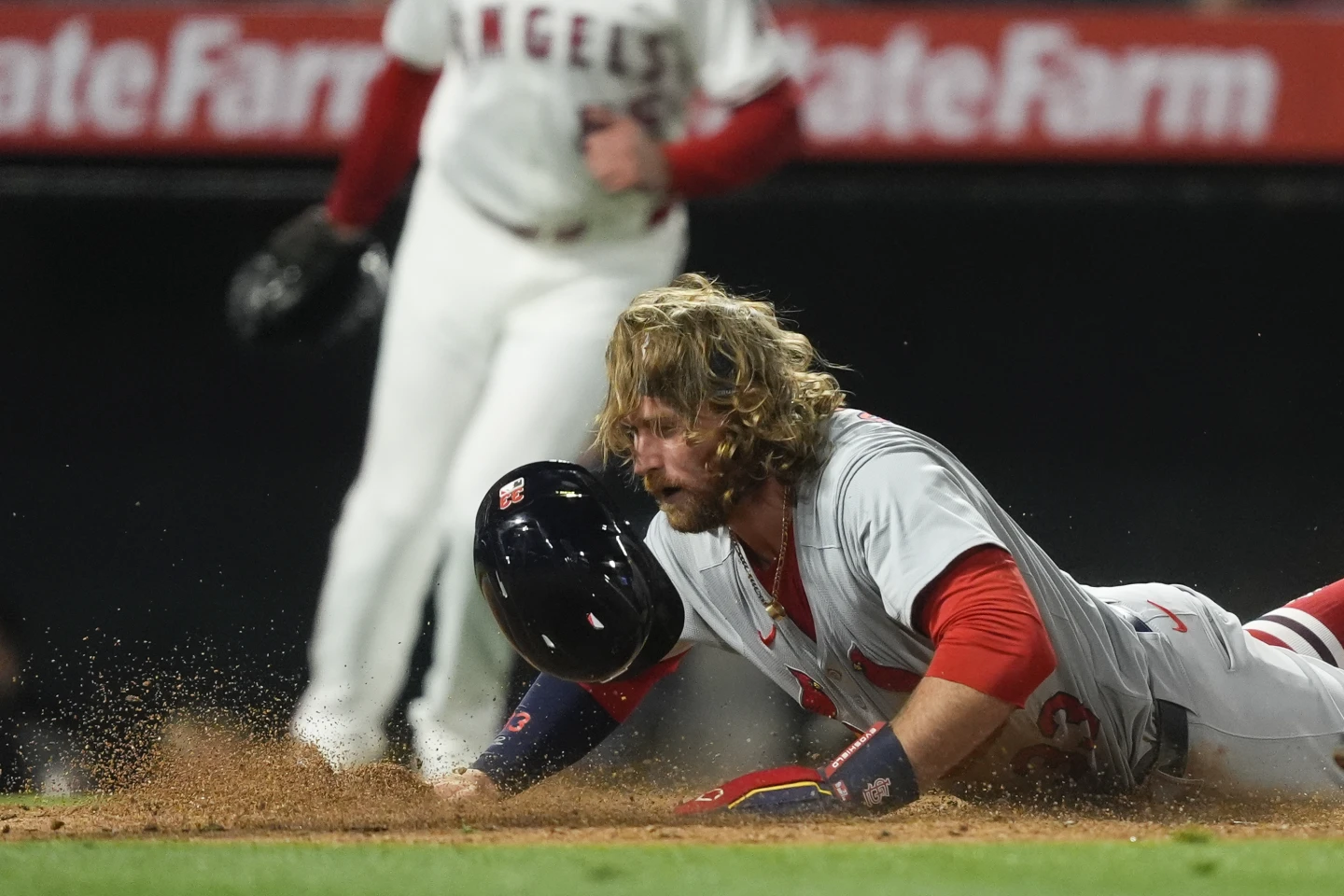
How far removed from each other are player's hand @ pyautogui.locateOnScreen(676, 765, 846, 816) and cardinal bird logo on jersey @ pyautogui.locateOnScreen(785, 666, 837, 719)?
11.3 inches

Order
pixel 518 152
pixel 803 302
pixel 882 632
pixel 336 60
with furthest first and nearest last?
pixel 803 302 < pixel 336 60 < pixel 518 152 < pixel 882 632

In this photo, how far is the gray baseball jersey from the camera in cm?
208

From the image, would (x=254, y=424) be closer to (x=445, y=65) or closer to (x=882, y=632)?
(x=445, y=65)

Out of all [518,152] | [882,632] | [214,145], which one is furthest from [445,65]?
[882,632]

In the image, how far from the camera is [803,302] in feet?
15.8

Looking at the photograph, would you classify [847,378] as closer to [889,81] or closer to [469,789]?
[889,81]

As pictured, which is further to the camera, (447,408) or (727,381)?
(447,408)

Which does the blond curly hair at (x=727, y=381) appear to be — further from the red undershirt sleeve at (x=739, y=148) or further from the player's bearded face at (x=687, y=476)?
the red undershirt sleeve at (x=739, y=148)

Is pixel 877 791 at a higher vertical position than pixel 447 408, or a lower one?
higher

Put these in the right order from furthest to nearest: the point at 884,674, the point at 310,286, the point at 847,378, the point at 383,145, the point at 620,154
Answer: the point at 847,378 → the point at 310,286 → the point at 383,145 → the point at 620,154 → the point at 884,674

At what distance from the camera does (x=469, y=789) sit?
8.28ft

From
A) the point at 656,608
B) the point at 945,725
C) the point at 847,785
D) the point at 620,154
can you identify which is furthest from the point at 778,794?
the point at 620,154

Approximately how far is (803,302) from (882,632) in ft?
8.57

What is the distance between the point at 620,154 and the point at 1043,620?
2038 millimetres
